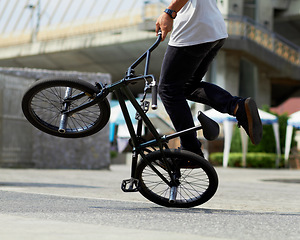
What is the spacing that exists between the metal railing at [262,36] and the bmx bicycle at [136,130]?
22.8 metres

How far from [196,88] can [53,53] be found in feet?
110

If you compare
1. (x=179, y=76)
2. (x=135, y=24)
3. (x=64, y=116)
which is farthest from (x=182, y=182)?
(x=135, y=24)

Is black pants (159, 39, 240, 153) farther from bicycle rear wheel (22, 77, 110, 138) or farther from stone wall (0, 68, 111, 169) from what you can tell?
stone wall (0, 68, 111, 169)

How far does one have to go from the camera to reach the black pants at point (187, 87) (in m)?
4.07

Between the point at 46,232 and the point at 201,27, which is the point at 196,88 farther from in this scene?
the point at 46,232

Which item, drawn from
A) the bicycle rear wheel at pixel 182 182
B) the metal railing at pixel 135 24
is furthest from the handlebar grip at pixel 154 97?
the metal railing at pixel 135 24

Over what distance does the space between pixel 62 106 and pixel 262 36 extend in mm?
25584

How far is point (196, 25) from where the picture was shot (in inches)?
159

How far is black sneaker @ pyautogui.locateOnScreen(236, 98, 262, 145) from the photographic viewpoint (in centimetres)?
400

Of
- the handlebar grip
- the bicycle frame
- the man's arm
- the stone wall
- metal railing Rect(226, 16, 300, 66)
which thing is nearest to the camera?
the handlebar grip

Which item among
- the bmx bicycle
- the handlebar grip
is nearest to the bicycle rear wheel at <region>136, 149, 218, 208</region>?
the bmx bicycle

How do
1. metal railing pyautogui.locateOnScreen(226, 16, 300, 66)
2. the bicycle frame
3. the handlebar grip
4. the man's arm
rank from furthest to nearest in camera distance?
metal railing pyautogui.locateOnScreen(226, 16, 300, 66) < the bicycle frame < the man's arm < the handlebar grip

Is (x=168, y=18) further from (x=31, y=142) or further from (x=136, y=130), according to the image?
(x=31, y=142)

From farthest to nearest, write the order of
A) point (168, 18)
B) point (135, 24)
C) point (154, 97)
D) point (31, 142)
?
point (135, 24) < point (31, 142) < point (168, 18) < point (154, 97)
